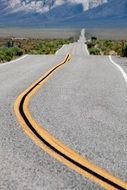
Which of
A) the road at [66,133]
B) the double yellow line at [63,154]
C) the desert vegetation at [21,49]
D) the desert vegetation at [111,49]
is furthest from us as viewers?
the desert vegetation at [111,49]

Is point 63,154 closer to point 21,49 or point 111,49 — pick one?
point 21,49

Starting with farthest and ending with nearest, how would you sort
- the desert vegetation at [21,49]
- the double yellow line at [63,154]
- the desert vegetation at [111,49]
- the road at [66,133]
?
the desert vegetation at [111,49] → the desert vegetation at [21,49] → the road at [66,133] → the double yellow line at [63,154]

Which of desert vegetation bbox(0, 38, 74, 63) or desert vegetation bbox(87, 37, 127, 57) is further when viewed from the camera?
desert vegetation bbox(87, 37, 127, 57)

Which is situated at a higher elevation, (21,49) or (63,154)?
(63,154)

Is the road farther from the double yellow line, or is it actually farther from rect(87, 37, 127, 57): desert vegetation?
rect(87, 37, 127, 57): desert vegetation

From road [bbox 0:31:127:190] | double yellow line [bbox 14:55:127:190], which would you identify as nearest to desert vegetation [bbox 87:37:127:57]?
road [bbox 0:31:127:190]

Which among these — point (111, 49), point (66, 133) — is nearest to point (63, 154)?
point (66, 133)

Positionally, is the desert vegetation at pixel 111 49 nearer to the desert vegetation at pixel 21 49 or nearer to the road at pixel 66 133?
the desert vegetation at pixel 21 49

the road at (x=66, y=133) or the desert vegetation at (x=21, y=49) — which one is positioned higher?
the road at (x=66, y=133)

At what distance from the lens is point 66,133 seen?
937 cm

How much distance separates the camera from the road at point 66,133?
270 inches

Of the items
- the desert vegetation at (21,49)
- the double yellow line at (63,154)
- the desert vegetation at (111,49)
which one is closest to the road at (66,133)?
the double yellow line at (63,154)

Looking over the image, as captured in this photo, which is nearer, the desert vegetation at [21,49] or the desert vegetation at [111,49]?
the desert vegetation at [21,49]

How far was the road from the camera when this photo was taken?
6.86m
